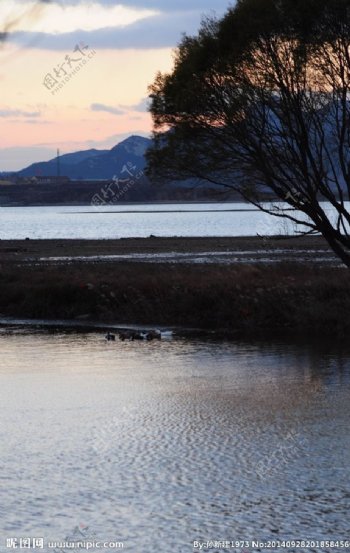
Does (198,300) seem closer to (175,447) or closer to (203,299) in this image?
(203,299)

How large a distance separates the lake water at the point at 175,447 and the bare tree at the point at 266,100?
7200 millimetres

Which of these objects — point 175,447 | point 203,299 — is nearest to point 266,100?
point 203,299

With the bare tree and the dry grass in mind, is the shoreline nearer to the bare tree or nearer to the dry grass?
the dry grass

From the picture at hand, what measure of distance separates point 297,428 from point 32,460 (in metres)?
4.50

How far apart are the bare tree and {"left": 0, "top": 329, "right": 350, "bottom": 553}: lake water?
7.20 meters

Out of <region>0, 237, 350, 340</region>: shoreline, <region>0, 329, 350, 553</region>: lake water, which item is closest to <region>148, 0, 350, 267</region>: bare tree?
<region>0, 237, 350, 340</region>: shoreline

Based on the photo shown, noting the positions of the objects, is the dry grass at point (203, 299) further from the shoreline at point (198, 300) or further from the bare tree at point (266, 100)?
the bare tree at point (266, 100)

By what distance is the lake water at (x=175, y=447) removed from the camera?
11867 mm

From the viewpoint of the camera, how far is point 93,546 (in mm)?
11078

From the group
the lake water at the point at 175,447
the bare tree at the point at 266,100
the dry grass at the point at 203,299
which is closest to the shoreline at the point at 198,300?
the dry grass at the point at 203,299

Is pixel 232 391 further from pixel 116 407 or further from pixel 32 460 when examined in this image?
pixel 32 460

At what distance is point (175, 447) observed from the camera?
1562 centimetres

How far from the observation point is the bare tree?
96.1 ft

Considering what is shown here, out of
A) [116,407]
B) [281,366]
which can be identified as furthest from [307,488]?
[281,366]
